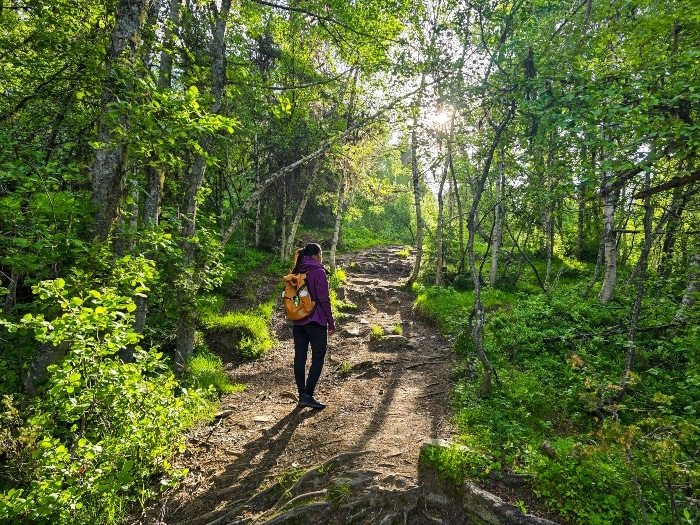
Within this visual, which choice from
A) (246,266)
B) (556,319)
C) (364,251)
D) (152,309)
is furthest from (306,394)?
(364,251)

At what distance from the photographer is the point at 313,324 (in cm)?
584

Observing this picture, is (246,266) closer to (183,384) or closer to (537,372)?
(183,384)

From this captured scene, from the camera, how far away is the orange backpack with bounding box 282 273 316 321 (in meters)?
5.74

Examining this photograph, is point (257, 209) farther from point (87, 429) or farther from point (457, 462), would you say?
point (457, 462)

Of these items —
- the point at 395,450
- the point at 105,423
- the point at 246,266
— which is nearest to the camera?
the point at 105,423

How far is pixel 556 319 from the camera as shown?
30.3 feet

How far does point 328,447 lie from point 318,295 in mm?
2217

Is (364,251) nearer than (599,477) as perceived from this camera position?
No

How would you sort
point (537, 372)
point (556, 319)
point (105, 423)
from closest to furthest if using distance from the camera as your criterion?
point (105, 423) → point (537, 372) → point (556, 319)

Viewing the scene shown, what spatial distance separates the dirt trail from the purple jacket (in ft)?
5.41

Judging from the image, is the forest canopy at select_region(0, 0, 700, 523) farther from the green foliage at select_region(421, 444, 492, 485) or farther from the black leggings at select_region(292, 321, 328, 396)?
the black leggings at select_region(292, 321, 328, 396)

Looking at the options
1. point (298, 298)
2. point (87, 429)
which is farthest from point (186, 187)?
point (87, 429)

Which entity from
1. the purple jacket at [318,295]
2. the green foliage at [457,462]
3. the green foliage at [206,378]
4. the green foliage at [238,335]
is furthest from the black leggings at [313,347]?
the green foliage at [238,335]

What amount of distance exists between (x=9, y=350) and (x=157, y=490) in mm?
3916
